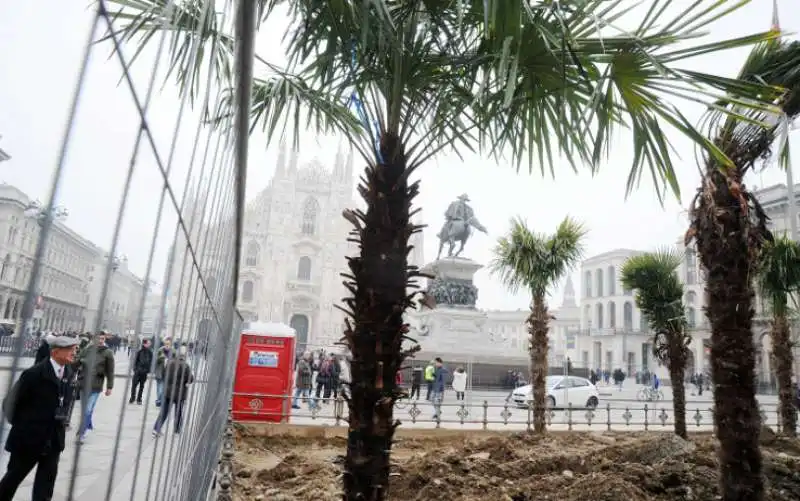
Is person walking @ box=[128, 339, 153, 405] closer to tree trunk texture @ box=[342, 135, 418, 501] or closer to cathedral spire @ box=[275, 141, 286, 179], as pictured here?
tree trunk texture @ box=[342, 135, 418, 501]

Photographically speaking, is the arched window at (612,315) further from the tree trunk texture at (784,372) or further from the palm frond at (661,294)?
the palm frond at (661,294)

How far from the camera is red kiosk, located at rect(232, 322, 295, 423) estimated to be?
10.3m

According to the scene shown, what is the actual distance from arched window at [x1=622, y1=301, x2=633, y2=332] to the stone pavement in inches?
2699

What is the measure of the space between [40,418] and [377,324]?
2.78m

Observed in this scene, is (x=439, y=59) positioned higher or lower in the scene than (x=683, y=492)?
A: higher

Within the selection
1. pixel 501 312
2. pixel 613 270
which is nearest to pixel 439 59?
pixel 613 270

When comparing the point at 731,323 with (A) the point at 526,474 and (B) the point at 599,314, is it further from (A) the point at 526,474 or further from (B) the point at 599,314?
(B) the point at 599,314

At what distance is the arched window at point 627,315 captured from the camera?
209 feet

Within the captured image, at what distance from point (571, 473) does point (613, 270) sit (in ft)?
211

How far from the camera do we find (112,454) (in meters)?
1.00

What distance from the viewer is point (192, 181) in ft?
4.44

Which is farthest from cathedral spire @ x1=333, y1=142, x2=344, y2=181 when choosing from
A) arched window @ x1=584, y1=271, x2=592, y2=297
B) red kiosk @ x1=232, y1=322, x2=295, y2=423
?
red kiosk @ x1=232, y1=322, x2=295, y2=423

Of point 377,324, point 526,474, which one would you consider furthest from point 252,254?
point 377,324

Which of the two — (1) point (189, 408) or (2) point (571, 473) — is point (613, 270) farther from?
(1) point (189, 408)
